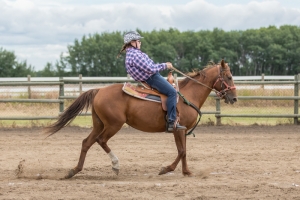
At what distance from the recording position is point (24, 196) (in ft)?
21.7

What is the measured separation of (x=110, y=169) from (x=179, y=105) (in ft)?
5.36

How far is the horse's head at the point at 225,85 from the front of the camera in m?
8.73

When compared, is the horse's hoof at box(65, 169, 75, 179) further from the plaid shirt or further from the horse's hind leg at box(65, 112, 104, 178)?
the plaid shirt

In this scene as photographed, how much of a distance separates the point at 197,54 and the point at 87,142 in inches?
1510

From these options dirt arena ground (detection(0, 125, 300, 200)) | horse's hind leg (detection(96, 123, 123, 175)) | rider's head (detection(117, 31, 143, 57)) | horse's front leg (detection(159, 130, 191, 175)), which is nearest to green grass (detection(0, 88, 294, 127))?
dirt arena ground (detection(0, 125, 300, 200))

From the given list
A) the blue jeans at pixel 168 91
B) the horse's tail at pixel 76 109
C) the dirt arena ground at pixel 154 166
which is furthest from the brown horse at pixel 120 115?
the dirt arena ground at pixel 154 166

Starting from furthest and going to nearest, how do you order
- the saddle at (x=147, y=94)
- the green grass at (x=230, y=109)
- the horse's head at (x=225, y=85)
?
the green grass at (x=230, y=109), the horse's head at (x=225, y=85), the saddle at (x=147, y=94)

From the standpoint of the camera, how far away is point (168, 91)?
8.23 meters

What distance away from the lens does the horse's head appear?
873 centimetres

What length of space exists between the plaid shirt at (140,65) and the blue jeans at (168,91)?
0.45 ft

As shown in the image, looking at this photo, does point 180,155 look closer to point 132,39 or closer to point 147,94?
point 147,94

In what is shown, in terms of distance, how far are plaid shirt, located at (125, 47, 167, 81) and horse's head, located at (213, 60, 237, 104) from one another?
3.63ft

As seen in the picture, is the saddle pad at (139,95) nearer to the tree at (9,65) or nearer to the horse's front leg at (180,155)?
the horse's front leg at (180,155)

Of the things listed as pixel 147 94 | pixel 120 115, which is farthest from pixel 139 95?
pixel 120 115
